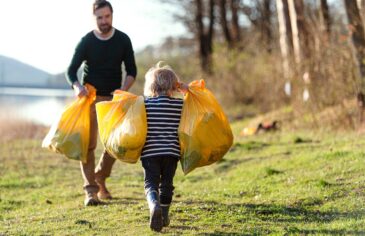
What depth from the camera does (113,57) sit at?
874 cm

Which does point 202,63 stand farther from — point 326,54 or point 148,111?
point 148,111

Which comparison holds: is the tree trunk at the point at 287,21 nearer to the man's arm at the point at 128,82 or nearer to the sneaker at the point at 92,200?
the man's arm at the point at 128,82

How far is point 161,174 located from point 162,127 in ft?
1.49

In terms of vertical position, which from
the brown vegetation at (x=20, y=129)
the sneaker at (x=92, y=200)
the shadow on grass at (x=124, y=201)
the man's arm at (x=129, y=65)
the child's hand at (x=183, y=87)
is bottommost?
the shadow on grass at (x=124, y=201)

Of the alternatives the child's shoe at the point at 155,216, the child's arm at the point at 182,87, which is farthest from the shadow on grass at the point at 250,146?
the child's shoe at the point at 155,216

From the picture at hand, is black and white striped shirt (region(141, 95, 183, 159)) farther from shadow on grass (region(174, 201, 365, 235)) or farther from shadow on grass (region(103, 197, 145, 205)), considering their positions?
shadow on grass (region(103, 197, 145, 205))

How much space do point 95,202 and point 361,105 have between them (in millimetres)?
7835

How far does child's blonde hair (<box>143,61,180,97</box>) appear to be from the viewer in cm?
711

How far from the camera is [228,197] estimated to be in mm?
8727

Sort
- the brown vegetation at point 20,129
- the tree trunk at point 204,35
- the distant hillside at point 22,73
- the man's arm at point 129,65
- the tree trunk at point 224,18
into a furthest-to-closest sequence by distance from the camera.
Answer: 1. the tree trunk at point 224,18
2. the tree trunk at point 204,35
3. the brown vegetation at point 20,129
4. the distant hillside at point 22,73
5. the man's arm at point 129,65

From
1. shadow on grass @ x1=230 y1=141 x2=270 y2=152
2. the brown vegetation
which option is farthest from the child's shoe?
→ the brown vegetation

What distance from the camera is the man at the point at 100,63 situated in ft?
28.4

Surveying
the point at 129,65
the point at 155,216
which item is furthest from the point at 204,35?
the point at 155,216

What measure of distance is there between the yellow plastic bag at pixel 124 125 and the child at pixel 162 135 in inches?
3.1
